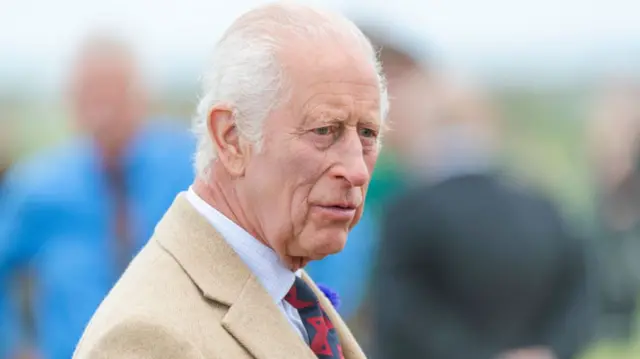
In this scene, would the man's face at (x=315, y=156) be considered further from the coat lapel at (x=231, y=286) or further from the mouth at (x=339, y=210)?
the coat lapel at (x=231, y=286)

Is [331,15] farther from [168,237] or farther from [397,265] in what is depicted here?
[397,265]

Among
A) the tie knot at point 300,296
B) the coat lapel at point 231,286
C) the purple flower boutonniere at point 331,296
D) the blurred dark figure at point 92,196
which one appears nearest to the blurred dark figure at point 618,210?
the blurred dark figure at point 92,196

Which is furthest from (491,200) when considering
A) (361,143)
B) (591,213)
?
(591,213)

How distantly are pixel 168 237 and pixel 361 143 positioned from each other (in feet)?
1.59

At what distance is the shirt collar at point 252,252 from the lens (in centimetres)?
334

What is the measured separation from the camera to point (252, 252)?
335cm

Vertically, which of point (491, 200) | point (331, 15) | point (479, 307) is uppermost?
point (331, 15)

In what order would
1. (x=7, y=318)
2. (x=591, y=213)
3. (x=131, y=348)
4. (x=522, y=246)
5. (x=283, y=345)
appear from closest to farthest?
1. (x=131, y=348)
2. (x=283, y=345)
3. (x=522, y=246)
4. (x=7, y=318)
5. (x=591, y=213)

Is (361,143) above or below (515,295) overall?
A: above

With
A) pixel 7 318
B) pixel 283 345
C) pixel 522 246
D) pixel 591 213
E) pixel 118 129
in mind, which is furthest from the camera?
pixel 591 213

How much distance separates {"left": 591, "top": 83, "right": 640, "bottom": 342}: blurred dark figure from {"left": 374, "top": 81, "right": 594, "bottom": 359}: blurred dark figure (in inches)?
132

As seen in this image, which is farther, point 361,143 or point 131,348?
point 361,143

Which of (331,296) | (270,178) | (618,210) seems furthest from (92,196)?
(618,210)

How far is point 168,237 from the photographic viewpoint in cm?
334
